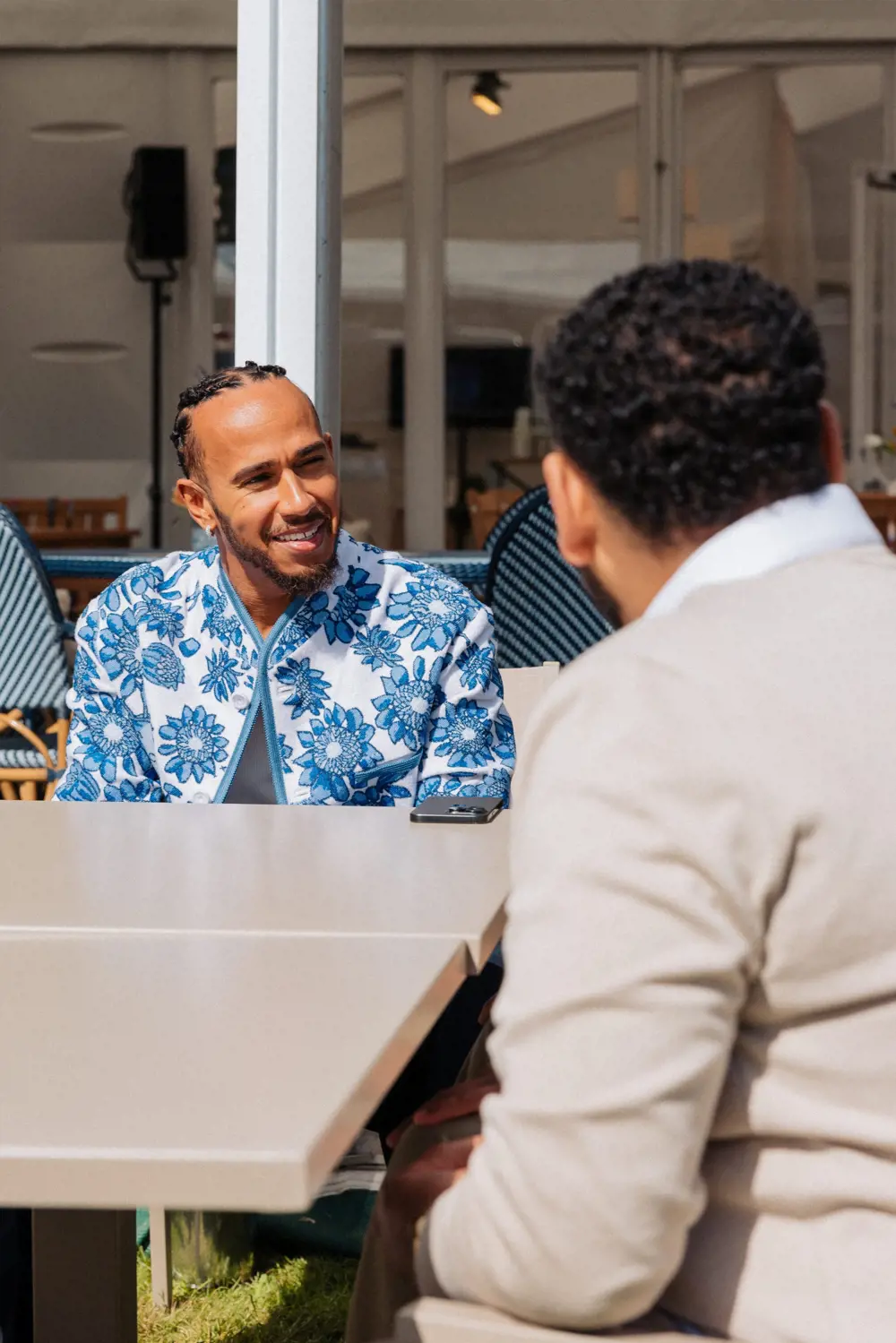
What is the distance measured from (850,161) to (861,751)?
8.63 metres

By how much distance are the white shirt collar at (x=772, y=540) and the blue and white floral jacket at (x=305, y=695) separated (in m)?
1.24

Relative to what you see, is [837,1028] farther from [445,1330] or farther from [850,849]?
[445,1330]

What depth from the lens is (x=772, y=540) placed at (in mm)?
1079

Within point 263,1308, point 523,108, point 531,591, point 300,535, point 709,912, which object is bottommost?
point 263,1308

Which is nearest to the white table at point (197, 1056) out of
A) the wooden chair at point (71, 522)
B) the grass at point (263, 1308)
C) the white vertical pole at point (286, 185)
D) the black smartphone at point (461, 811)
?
the black smartphone at point (461, 811)

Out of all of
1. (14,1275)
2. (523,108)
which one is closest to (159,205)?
(523,108)

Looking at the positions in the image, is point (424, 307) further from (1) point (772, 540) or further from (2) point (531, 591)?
(1) point (772, 540)

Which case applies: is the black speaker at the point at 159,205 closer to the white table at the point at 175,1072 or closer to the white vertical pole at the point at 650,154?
the white vertical pole at the point at 650,154

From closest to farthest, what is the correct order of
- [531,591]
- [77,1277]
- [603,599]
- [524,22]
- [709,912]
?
[709,912] → [603,599] → [77,1277] → [531,591] → [524,22]

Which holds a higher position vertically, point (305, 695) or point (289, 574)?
point (289, 574)

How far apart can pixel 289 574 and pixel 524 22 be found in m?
7.08

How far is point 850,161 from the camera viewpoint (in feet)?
29.4

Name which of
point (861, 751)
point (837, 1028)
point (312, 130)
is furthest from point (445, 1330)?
point (312, 130)

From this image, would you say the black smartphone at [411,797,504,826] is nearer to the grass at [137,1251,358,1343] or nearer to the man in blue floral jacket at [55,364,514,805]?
the man in blue floral jacket at [55,364,514,805]
